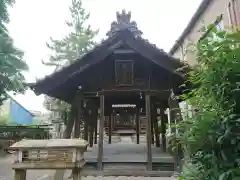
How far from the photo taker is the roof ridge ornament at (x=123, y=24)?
18.7ft

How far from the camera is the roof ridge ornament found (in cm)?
570

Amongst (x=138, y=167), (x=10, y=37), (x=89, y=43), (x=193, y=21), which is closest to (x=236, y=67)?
(x=138, y=167)

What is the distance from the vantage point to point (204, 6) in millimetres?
9914

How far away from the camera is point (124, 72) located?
6137 millimetres

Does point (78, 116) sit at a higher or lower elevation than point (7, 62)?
lower

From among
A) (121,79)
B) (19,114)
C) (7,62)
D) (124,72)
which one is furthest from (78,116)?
(19,114)

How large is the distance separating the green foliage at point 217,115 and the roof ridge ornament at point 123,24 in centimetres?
394

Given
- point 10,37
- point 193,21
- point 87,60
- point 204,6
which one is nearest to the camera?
point 87,60

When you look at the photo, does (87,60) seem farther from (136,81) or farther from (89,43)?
(89,43)

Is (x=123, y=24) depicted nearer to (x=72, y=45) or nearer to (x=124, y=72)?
(x=124, y=72)

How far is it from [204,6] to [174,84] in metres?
5.33

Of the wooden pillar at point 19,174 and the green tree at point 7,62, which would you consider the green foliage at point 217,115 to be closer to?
the wooden pillar at point 19,174

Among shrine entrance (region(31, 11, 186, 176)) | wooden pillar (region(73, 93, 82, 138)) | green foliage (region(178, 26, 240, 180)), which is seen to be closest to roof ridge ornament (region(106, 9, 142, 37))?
shrine entrance (region(31, 11, 186, 176))

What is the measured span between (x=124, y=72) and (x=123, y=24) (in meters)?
1.19
